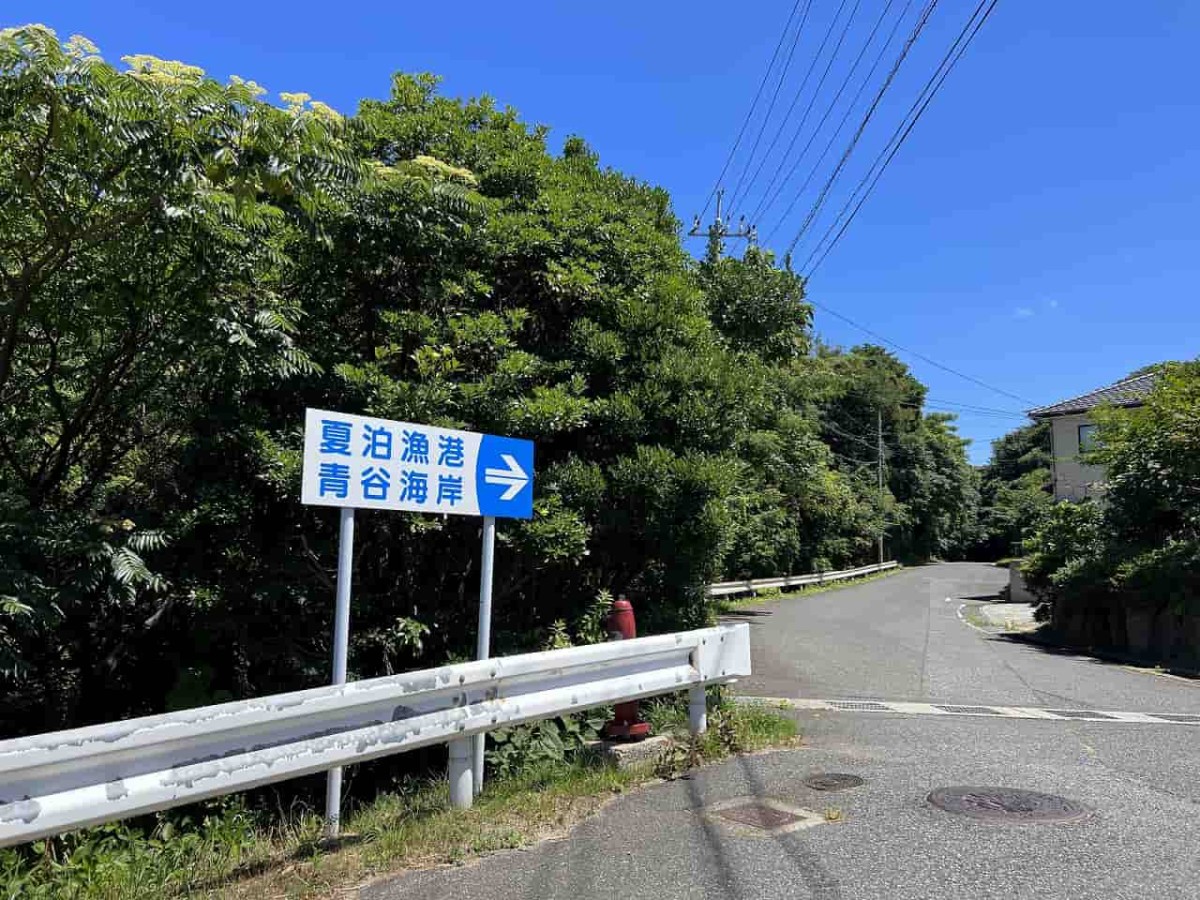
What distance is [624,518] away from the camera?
722cm

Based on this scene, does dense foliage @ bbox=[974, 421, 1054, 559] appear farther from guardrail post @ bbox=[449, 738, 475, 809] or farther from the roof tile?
guardrail post @ bbox=[449, 738, 475, 809]

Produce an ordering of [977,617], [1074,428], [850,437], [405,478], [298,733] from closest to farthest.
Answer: [298,733] → [405,478] → [977,617] → [1074,428] → [850,437]

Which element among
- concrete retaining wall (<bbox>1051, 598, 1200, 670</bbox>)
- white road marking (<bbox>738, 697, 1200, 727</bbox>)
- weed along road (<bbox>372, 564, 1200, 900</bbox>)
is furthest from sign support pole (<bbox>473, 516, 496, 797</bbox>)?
concrete retaining wall (<bbox>1051, 598, 1200, 670</bbox>)

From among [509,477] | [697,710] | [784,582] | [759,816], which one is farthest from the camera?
[784,582]

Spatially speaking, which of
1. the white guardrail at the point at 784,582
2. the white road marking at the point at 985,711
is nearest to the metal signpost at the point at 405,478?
the white road marking at the point at 985,711

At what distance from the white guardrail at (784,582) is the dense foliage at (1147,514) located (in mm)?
8944

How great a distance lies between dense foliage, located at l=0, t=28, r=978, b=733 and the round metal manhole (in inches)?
111

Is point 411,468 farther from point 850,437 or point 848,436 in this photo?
point 850,437

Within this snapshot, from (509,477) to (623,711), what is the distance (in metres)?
1.93

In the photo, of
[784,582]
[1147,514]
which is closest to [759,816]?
[1147,514]

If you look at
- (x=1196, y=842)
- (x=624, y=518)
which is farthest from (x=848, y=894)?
(x=624, y=518)

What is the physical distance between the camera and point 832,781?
5.59 m

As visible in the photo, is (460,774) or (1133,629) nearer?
(460,774)

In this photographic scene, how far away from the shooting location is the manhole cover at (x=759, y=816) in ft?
15.5
